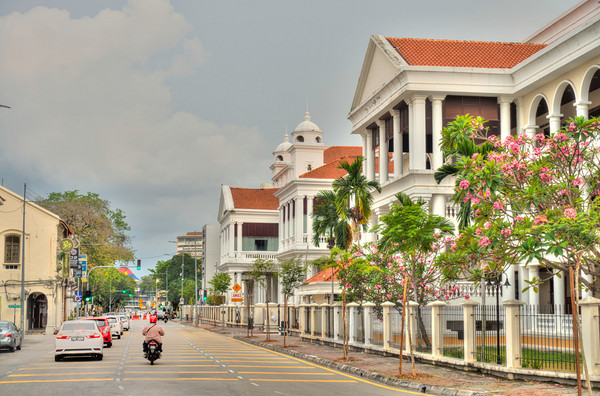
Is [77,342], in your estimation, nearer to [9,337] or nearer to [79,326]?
[79,326]

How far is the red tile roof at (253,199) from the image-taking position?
91125mm

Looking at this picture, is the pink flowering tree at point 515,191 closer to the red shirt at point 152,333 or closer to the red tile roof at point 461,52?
the red shirt at point 152,333

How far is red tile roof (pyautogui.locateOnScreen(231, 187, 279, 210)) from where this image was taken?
91125mm

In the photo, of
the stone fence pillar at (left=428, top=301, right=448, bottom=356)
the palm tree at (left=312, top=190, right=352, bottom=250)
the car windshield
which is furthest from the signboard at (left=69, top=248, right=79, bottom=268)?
the stone fence pillar at (left=428, top=301, right=448, bottom=356)

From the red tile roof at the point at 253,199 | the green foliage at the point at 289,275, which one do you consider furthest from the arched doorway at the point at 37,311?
the red tile roof at the point at 253,199

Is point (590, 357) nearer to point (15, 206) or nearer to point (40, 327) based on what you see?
point (15, 206)

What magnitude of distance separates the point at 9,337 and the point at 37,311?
31750mm

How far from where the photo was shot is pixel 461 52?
133ft

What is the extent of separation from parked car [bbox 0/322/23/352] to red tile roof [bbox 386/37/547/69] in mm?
22464

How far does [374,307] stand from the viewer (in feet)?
104

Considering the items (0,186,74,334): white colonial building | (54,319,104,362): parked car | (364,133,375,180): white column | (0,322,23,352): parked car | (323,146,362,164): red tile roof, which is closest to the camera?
(54,319,104,362): parked car

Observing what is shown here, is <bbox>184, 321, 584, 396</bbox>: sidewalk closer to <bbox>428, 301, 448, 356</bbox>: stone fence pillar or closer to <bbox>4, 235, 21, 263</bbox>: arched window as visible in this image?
<bbox>428, 301, 448, 356</bbox>: stone fence pillar

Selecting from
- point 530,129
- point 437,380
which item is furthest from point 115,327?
point 437,380

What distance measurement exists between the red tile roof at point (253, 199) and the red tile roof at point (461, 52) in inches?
2019
